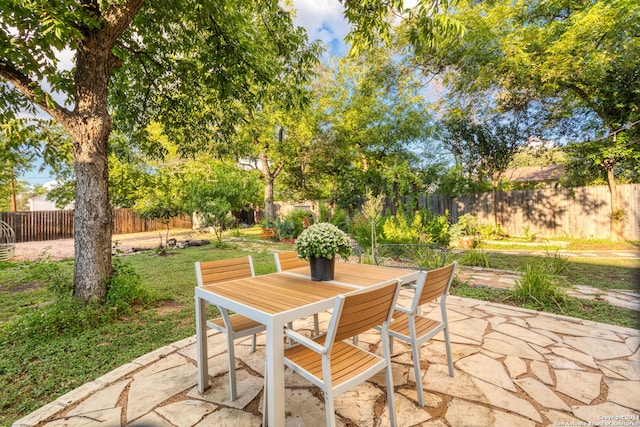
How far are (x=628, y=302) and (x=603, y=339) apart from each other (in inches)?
57.0

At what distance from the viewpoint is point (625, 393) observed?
1739 millimetres

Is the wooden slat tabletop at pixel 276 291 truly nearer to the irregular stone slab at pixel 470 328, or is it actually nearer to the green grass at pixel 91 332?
the green grass at pixel 91 332

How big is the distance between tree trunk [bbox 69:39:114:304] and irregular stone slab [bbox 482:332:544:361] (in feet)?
13.0

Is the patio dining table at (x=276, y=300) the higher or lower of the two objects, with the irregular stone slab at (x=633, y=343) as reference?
higher

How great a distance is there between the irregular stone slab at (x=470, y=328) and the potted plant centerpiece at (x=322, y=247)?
1534 mm

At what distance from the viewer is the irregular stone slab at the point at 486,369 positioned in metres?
1.88

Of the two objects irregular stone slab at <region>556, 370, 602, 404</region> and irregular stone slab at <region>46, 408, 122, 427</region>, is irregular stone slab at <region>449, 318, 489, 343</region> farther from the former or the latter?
irregular stone slab at <region>46, 408, 122, 427</region>

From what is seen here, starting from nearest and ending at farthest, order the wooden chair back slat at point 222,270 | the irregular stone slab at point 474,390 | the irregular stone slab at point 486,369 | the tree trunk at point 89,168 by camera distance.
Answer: the irregular stone slab at point 474,390, the irregular stone slab at point 486,369, the wooden chair back slat at point 222,270, the tree trunk at point 89,168

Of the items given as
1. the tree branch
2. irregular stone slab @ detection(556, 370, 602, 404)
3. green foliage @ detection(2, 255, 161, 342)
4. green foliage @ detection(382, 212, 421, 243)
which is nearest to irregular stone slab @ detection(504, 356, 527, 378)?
irregular stone slab @ detection(556, 370, 602, 404)

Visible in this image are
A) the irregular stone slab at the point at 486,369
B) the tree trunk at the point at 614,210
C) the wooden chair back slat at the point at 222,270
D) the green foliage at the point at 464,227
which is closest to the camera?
the irregular stone slab at the point at 486,369

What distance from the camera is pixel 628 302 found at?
10.8 ft

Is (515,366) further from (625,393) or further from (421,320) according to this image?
(421,320)

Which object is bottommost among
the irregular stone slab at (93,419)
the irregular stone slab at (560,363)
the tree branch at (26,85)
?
the irregular stone slab at (560,363)

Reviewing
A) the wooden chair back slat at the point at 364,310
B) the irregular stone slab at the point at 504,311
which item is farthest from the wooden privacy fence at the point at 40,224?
the wooden chair back slat at the point at 364,310
